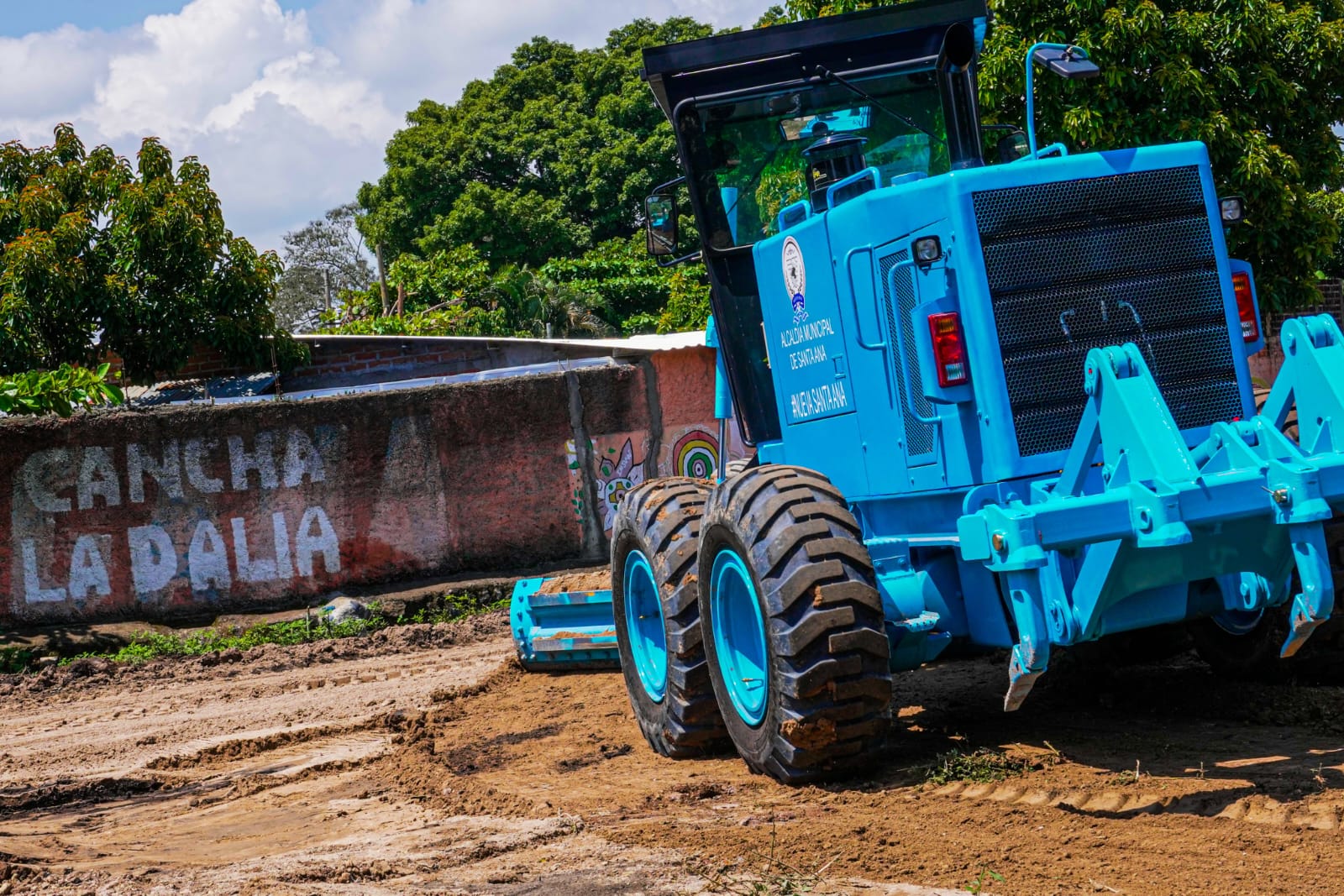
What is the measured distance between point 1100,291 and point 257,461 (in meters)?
10.6

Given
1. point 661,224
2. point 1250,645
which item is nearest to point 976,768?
point 1250,645

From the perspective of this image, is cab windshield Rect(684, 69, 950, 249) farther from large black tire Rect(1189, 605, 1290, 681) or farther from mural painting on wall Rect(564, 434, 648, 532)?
mural painting on wall Rect(564, 434, 648, 532)

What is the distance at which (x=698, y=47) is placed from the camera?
733cm

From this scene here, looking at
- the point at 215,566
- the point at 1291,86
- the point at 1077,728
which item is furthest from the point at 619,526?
the point at 1291,86

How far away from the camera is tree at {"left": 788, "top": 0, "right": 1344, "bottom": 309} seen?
1442 centimetres

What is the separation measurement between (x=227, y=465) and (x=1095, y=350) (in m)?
11.0

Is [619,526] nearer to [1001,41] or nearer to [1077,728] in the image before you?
[1077,728]

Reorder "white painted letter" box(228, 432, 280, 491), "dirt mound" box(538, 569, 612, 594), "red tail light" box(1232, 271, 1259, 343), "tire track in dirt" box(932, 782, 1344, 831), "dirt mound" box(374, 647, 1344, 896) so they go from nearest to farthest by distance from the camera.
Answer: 1. "dirt mound" box(374, 647, 1344, 896)
2. "tire track in dirt" box(932, 782, 1344, 831)
3. "red tail light" box(1232, 271, 1259, 343)
4. "dirt mound" box(538, 569, 612, 594)
5. "white painted letter" box(228, 432, 280, 491)

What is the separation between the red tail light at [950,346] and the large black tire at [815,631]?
714 mm

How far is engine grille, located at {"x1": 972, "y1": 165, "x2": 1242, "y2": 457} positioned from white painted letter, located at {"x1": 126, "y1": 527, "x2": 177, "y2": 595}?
35.1 ft

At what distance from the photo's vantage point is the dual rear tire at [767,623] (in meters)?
5.51

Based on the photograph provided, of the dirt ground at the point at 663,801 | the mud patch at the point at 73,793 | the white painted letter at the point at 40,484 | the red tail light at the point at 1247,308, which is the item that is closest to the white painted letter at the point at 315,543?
the white painted letter at the point at 40,484

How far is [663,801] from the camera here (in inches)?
233

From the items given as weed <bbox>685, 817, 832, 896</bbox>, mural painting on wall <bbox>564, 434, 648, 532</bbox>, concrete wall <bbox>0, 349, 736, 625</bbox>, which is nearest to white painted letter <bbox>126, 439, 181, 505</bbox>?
concrete wall <bbox>0, 349, 736, 625</bbox>
